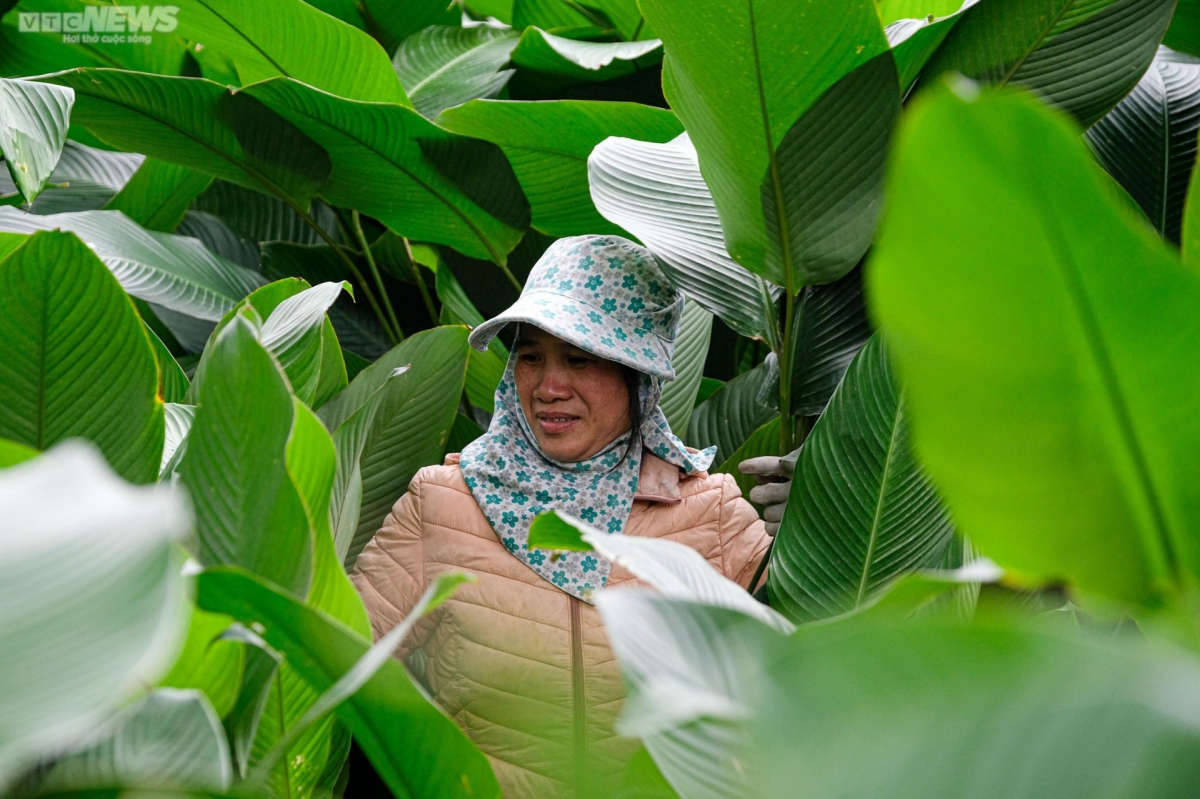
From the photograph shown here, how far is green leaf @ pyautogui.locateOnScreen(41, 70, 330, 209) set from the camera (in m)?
1.68

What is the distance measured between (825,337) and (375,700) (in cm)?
106

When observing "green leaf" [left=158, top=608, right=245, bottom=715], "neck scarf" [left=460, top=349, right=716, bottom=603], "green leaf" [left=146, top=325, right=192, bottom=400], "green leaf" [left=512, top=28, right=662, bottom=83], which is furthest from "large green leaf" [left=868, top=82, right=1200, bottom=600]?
"green leaf" [left=512, top=28, right=662, bottom=83]

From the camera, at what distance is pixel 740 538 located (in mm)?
1437

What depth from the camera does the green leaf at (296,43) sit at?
185 cm

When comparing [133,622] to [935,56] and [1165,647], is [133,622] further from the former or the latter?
[935,56]

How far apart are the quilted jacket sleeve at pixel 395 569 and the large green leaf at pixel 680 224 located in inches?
16.8

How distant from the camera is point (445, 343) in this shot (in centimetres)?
148

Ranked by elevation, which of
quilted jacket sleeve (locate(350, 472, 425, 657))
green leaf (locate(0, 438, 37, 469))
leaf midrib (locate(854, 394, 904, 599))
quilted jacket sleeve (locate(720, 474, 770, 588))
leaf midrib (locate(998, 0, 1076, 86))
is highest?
leaf midrib (locate(998, 0, 1076, 86))

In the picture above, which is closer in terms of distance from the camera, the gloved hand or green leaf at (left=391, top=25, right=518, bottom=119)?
the gloved hand

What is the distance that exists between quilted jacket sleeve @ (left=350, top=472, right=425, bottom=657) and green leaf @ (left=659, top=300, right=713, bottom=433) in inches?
21.7

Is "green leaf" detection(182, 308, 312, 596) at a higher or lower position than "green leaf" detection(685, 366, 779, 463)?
higher

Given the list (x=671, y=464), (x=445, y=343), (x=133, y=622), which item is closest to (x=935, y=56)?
(x=671, y=464)

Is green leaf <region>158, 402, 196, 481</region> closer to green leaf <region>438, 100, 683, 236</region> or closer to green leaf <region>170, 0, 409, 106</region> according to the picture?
green leaf <region>438, 100, 683, 236</region>

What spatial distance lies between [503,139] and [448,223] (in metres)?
0.19
